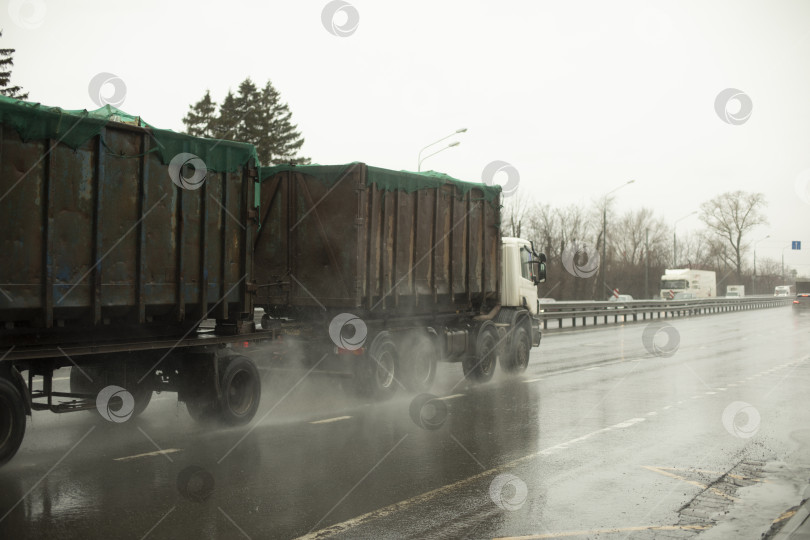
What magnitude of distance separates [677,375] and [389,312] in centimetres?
701

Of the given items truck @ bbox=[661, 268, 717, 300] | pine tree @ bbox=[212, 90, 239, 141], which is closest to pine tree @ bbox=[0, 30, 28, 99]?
pine tree @ bbox=[212, 90, 239, 141]

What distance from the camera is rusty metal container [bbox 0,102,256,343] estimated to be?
6.27 m

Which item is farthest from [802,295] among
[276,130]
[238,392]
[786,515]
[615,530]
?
[615,530]

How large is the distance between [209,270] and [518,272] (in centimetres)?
820

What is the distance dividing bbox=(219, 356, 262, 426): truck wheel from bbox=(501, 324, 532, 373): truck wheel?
22.9 ft

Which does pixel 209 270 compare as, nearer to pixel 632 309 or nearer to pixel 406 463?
pixel 406 463

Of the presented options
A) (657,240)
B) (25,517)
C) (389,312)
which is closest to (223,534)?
(25,517)

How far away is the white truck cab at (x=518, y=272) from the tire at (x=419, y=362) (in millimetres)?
3116

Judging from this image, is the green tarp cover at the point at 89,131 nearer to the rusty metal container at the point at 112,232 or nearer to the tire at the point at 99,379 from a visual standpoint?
the rusty metal container at the point at 112,232

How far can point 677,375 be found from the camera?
14.7 meters

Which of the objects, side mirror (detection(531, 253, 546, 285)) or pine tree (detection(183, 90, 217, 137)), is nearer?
side mirror (detection(531, 253, 546, 285))

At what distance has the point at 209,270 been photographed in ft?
27.0

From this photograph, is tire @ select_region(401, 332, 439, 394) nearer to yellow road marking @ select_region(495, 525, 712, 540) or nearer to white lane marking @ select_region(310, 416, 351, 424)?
white lane marking @ select_region(310, 416, 351, 424)

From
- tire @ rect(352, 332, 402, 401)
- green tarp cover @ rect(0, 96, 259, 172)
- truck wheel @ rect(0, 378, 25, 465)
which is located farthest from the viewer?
tire @ rect(352, 332, 402, 401)
